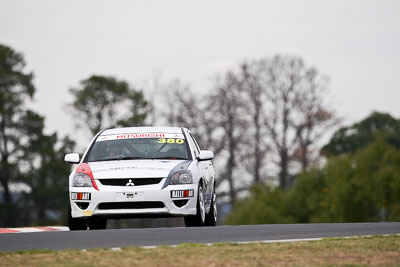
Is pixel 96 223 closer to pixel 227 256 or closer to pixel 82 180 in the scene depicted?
pixel 82 180

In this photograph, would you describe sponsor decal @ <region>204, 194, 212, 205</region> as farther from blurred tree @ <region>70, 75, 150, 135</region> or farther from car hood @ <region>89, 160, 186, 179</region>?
blurred tree @ <region>70, 75, 150, 135</region>

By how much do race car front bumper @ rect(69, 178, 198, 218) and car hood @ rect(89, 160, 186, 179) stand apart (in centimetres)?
15

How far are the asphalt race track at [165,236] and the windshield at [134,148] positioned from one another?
2.03 meters

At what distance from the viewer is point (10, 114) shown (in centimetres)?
6131

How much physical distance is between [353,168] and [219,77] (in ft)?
34.2

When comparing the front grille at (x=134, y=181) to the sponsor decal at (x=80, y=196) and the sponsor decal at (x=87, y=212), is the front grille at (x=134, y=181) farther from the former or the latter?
the sponsor decal at (x=87, y=212)

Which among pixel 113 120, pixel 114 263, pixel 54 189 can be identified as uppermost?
pixel 113 120

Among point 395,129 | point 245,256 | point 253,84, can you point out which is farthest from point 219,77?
point 245,256

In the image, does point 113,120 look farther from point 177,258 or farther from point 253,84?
point 177,258

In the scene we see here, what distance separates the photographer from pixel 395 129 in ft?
292

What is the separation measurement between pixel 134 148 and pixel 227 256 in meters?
6.35

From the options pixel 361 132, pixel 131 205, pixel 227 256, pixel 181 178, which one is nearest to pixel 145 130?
pixel 181 178

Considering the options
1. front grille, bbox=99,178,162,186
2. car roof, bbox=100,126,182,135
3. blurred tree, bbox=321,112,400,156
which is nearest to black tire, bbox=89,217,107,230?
front grille, bbox=99,178,162,186

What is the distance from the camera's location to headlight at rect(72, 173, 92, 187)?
49.2ft
